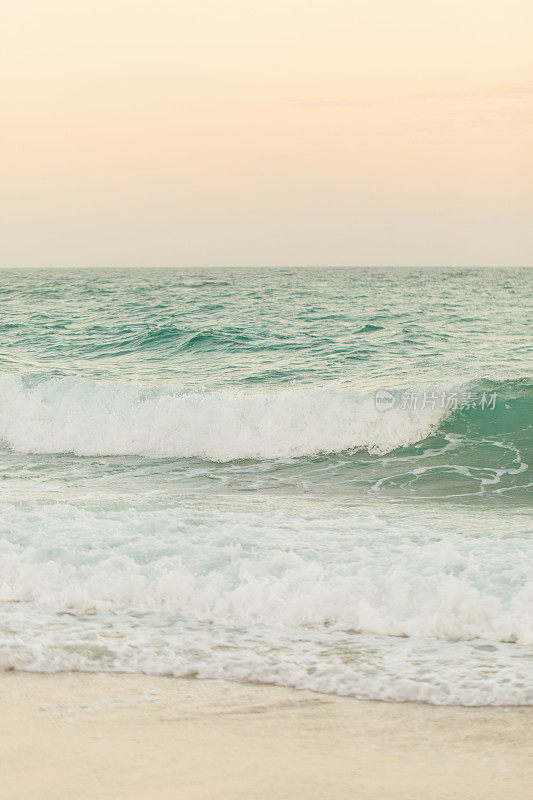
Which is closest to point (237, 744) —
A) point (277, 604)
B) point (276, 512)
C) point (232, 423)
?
point (277, 604)

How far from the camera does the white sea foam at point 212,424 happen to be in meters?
10.7

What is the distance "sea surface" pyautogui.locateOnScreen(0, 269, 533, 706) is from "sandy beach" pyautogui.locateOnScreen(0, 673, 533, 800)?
208 millimetres

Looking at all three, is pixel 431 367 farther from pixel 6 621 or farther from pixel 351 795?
pixel 351 795

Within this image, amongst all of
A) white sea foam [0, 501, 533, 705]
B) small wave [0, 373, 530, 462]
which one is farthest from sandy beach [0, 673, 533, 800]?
small wave [0, 373, 530, 462]

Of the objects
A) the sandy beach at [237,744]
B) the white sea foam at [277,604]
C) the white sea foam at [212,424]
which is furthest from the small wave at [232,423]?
the sandy beach at [237,744]

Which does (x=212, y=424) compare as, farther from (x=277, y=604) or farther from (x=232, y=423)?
(x=277, y=604)

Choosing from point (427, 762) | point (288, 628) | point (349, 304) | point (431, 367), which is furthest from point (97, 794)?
point (349, 304)

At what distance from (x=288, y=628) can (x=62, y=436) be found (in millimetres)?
7771

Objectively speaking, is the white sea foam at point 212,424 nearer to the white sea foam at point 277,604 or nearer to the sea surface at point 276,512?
the sea surface at point 276,512

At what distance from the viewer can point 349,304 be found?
96.9ft

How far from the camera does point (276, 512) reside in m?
7.15

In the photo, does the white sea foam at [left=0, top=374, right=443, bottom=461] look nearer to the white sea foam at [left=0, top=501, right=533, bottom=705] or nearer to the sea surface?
the sea surface

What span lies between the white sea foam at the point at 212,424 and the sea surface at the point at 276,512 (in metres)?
0.04

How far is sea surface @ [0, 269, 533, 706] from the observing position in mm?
4117
